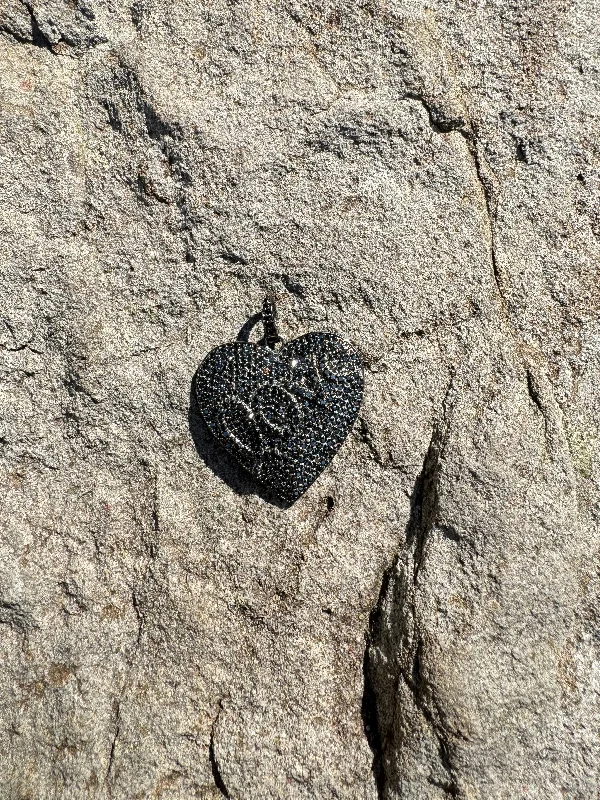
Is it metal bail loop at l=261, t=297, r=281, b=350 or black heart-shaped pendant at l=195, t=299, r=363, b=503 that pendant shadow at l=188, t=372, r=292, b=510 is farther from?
metal bail loop at l=261, t=297, r=281, b=350

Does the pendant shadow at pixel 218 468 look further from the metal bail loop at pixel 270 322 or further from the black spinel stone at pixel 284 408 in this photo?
the metal bail loop at pixel 270 322

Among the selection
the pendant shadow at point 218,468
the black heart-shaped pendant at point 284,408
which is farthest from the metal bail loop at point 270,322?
the pendant shadow at point 218,468

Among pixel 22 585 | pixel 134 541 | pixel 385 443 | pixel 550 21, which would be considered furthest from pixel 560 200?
pixel 22 585

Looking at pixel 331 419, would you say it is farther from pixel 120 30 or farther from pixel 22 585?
pixel 120 30

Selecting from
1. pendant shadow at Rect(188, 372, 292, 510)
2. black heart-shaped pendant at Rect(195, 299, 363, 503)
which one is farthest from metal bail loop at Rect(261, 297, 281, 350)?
pendant shadow at Rect(188, 372, 292, 510)

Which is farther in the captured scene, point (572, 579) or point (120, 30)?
point (120, 30)
